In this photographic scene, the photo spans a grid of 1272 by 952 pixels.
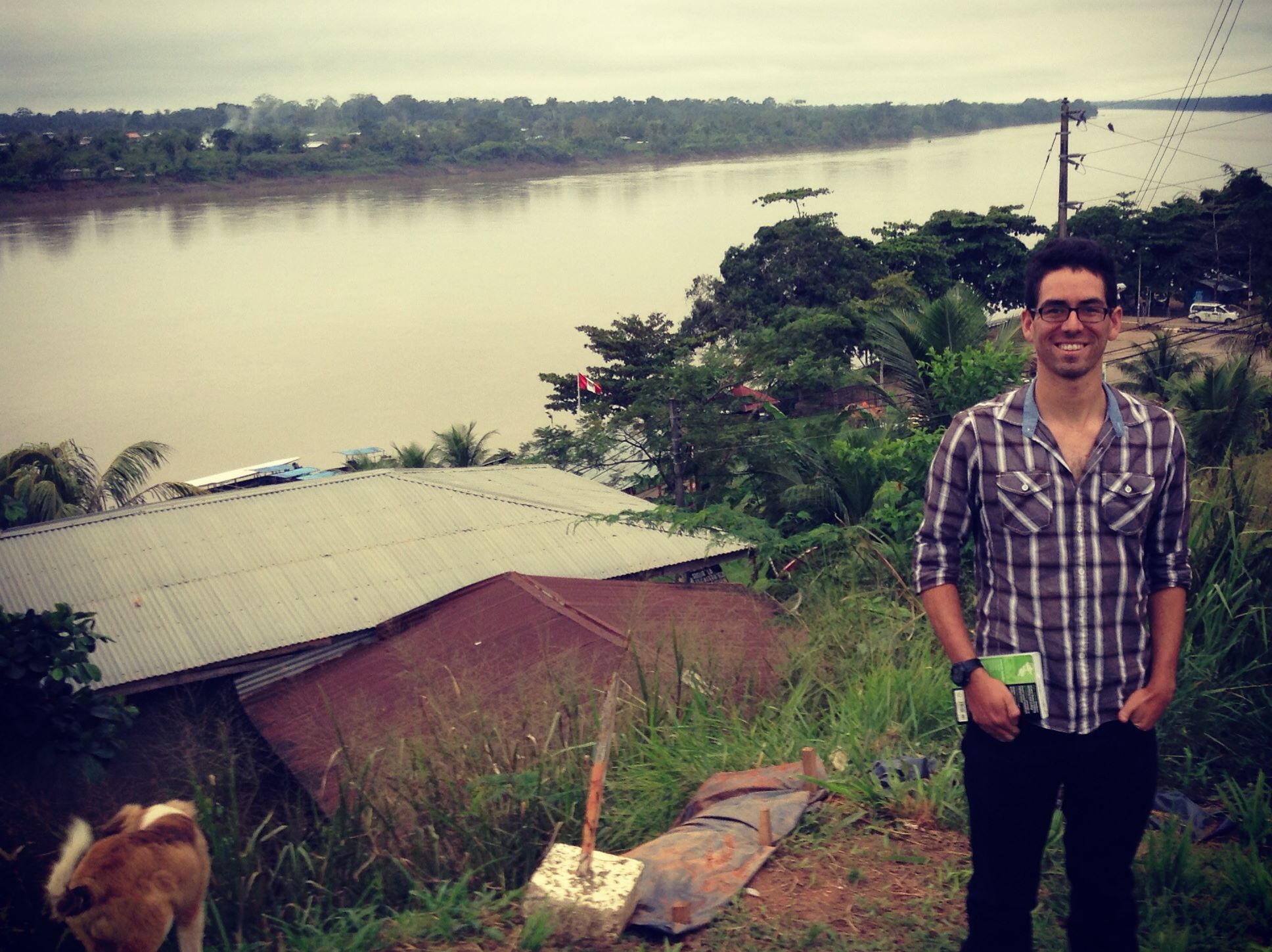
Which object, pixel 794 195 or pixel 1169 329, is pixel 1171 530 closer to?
A: pixel 1169 329

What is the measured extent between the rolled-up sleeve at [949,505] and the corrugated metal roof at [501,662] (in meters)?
1.49

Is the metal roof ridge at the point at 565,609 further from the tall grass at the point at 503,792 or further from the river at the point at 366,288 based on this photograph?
the river at the point at 366,288

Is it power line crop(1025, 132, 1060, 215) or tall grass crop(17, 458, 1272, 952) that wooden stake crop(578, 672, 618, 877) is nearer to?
tall grass crop(17, 458, 1272, 952)

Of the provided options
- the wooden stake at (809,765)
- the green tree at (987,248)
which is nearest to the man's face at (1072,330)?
the wooden stake at (809,765)

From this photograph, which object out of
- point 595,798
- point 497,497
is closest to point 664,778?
point 595,798

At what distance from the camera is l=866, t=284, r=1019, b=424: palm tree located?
898 cm

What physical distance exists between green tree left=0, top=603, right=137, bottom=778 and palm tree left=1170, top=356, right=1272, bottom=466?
649 cm

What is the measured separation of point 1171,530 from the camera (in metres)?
1.67

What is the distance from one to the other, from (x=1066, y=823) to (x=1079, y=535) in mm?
497

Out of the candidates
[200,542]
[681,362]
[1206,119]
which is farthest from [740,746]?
[1206,119]

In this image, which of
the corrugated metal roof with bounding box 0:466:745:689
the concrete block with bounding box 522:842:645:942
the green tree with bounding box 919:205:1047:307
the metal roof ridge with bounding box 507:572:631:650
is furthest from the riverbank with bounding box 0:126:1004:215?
the concrete block with bounding box 522:842:645:942

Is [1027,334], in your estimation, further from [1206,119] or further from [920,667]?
[1206,119]

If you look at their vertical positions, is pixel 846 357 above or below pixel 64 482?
above

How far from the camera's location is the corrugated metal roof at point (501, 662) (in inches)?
130
